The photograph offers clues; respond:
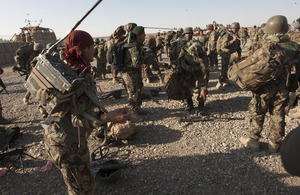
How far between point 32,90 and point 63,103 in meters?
0.34

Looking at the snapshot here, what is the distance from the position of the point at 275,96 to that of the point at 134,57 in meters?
3.24

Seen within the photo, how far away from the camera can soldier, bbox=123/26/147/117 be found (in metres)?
4.83

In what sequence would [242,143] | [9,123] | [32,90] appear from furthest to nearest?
[9,123], [242,143], [32,90]

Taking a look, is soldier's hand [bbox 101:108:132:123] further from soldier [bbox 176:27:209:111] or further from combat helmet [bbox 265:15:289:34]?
soldier [bbox 176:27:209:111]

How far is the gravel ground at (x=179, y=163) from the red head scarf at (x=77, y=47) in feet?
7.00

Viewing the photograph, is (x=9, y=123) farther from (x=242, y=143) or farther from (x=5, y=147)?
(x=242, y=143)

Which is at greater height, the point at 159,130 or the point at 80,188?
the point at 80,188

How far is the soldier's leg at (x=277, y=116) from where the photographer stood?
3.38m

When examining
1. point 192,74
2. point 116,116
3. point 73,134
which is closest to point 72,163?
point 73,134

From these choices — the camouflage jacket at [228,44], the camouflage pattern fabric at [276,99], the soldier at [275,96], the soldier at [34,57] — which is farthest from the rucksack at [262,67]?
the soldier at [34,57]

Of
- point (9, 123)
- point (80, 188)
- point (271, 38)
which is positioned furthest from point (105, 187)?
point (9, 123)

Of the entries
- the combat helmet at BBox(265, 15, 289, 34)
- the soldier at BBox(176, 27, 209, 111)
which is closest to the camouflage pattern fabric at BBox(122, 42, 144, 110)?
the soldier at BBox(176, 27, 209, 111)

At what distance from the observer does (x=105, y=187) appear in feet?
10.1

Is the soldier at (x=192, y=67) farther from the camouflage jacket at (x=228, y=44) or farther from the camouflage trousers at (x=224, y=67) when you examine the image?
the camouflage jacket at (x=228, y=44)
